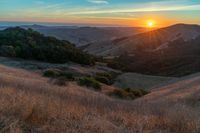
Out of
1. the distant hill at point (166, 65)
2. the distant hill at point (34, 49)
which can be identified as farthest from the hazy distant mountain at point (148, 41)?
the distant hill at point (34, 49)

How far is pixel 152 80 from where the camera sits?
174 ft

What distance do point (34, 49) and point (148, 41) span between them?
3219 inches

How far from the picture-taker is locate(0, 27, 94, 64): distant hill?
63750mm

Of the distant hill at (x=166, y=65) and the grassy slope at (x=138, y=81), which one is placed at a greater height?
the grassy slope at (x=138, y=81)

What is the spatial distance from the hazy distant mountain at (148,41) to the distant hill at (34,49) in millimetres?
49747

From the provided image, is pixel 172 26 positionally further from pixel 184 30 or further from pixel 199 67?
pixel 199 67

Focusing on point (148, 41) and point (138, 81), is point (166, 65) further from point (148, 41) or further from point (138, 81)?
point (148, 41)

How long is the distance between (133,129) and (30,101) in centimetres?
201

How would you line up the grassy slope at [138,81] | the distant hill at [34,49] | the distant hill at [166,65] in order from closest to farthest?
the grassy slope at [138,81]
the distant hill at [34,49]
the distant hill at [166,65]

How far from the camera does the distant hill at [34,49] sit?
63750 mm

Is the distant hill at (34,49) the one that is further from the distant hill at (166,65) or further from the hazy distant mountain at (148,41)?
the hazy distant mountain at (148,41)

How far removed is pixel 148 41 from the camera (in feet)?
462

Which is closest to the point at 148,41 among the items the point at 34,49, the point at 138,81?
the point at 34,49

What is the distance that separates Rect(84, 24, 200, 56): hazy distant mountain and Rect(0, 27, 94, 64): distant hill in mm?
49747
